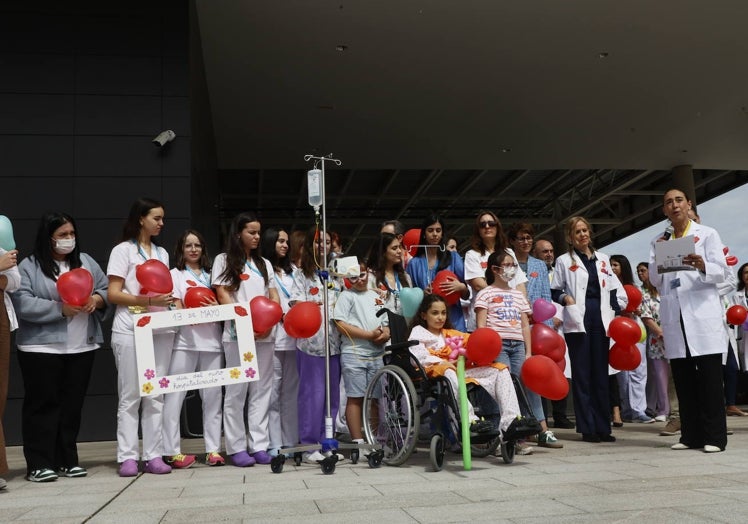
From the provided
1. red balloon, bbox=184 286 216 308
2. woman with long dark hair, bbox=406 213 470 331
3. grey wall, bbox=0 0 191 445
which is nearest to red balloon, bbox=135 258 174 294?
red balloon, bbox=184 286 216 308

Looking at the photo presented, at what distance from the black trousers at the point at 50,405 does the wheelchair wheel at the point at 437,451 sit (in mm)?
1873

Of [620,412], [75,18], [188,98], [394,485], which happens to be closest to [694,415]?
[394,485]

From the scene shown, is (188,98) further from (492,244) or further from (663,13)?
(663,13)

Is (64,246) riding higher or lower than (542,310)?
higher

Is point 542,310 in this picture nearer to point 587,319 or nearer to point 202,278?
point 587,319

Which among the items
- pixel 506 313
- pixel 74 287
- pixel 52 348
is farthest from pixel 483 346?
pixel 52 348

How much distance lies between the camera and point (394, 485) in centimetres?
317

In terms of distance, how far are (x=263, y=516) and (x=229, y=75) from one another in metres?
7.11

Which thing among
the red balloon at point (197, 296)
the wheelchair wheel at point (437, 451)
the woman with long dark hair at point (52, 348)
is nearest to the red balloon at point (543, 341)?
the wheelchair wheel at point (437, 451)

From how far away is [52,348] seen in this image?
3832 mm

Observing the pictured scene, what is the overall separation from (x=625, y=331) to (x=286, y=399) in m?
2.23

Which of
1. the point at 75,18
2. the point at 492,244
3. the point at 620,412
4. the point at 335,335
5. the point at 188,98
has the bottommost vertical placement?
the point at 620,412

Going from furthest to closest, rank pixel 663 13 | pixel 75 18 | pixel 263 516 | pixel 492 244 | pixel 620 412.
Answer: pixel 663 13 → pixel 620 412 → pixel 75 18 → pixel 492 244 → pixel 263 516

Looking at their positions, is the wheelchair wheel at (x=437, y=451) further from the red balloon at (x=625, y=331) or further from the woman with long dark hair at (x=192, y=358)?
the red balloon at (x=625, y=331)
